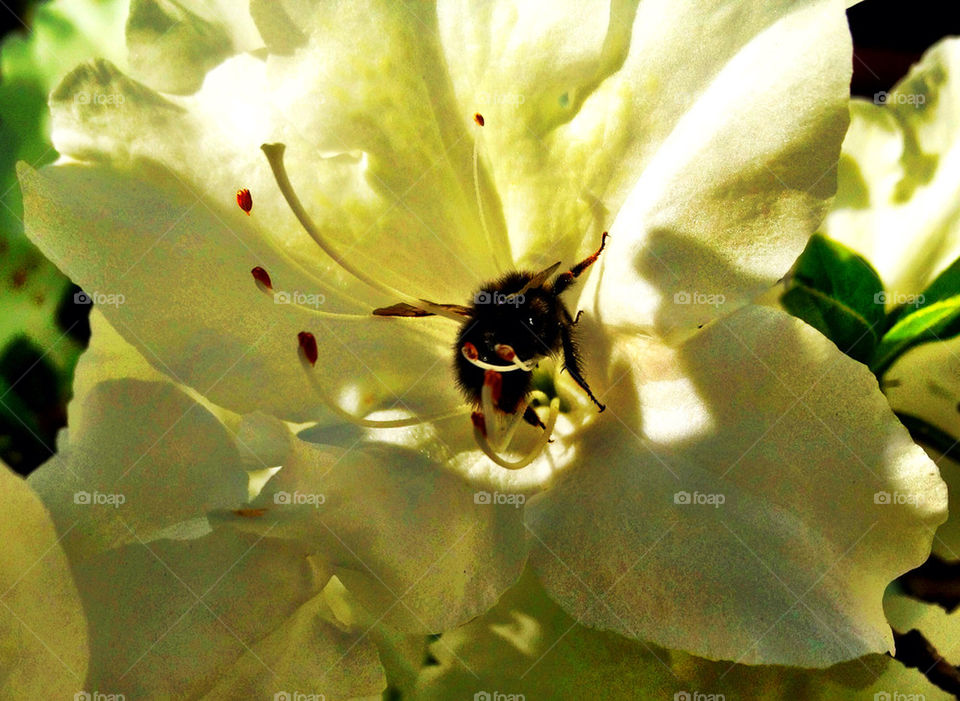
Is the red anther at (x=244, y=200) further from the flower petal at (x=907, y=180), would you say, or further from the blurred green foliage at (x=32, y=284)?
the flower petal at (x=907, y=180)

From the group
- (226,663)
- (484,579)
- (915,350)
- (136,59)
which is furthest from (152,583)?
(915,350)

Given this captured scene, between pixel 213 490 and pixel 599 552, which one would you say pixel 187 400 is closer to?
pixel 213 490
